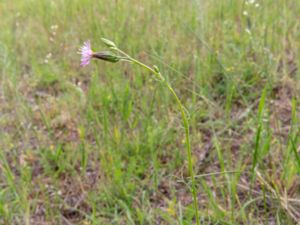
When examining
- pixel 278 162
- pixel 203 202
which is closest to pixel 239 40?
pixel 278 162

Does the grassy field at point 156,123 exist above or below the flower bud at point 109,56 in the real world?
below

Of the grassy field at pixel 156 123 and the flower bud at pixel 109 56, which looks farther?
the grassy field at pixel 156 123

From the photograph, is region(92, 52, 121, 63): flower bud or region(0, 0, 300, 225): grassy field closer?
region(92, 52, 121, 63): flower bud

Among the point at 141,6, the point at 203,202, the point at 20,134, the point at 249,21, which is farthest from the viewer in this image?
the point at 141,6

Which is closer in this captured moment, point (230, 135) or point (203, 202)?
point (203, 202)

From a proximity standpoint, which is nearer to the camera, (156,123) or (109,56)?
(109,56)

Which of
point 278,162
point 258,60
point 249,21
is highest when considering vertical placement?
point 249,21

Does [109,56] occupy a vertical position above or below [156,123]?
above

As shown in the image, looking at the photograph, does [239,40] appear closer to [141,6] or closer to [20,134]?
[141,6]
